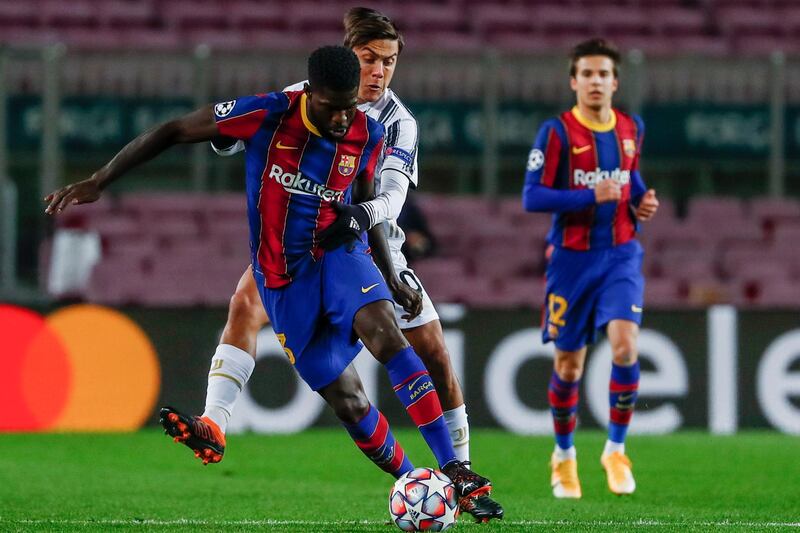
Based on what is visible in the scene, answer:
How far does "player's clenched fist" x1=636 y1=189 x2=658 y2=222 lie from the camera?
23.4 ft

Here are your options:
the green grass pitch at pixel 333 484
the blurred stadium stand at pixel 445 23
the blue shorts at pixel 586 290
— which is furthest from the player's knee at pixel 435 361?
the blurred stadium stand at pixel 445 23

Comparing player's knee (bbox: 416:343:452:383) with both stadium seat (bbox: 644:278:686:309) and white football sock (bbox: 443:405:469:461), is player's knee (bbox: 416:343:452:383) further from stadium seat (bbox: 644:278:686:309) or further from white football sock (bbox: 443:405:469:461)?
stadium seat (bbox: 644:278:686:309)

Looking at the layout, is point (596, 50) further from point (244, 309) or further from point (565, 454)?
point (244, 309)

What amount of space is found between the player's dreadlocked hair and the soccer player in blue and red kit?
0.08 meters

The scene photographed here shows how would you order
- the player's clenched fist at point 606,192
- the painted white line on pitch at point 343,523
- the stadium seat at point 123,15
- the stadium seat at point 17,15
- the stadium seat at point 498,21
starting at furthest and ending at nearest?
the stadium seat at point 498,21, the stadium seat at point 123,15, the stadium seat at point 17,15, the player's clenched fist at point 606,192, the painted white line on pitch at point 343,523

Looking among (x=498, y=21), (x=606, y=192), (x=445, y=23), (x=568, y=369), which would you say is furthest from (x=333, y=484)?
(x=498, y=21)

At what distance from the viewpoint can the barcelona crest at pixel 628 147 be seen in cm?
736

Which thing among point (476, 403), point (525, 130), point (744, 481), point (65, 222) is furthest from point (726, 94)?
point (744, 481)

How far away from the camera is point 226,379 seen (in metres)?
5.89

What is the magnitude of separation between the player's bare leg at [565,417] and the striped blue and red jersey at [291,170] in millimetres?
2201

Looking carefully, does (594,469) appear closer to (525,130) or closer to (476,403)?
(476,403)

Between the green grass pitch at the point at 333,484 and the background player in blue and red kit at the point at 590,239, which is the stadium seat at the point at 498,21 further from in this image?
the background player in blue and red kit at the point at 590,239

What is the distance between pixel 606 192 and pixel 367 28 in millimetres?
1748

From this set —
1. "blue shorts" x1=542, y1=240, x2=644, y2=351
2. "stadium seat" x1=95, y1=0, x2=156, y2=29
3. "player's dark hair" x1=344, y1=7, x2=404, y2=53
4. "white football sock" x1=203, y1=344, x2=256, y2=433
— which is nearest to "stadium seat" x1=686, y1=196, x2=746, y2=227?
"stadium seat" x1=95, y1=0, x2=156, y2=29
